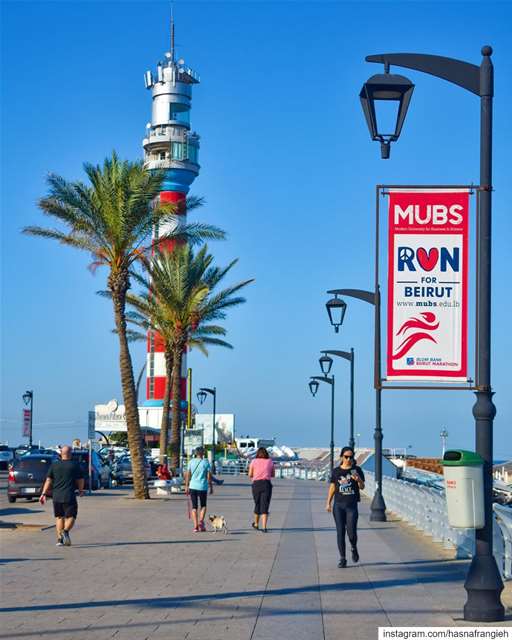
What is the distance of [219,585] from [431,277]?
4.64 metres

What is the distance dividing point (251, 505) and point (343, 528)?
57.3 ft

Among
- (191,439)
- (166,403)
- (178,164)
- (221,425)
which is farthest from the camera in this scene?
(221,425)

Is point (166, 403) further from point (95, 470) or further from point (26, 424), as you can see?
point (26, 424)

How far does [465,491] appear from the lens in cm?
1028

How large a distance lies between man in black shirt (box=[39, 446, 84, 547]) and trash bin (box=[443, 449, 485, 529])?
932 cm

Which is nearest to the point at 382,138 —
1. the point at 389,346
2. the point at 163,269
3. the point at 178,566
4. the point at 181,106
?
the point at 389,346

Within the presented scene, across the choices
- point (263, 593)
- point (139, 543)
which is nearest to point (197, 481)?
point (139, 543)

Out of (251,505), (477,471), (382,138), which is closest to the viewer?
(477,471)

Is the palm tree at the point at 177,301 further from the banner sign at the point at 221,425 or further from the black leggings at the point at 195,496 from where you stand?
the banner sign at the point at 221,425

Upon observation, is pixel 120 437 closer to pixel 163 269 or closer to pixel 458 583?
pixel 163 269

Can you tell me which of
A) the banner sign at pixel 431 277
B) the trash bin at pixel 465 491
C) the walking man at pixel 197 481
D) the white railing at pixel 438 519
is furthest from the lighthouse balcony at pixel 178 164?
the trash bin at pixel 465 491

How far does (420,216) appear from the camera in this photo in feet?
38.0

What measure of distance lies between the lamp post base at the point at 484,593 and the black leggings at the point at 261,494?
11.1 metres

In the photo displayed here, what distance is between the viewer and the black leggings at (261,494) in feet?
70.3
